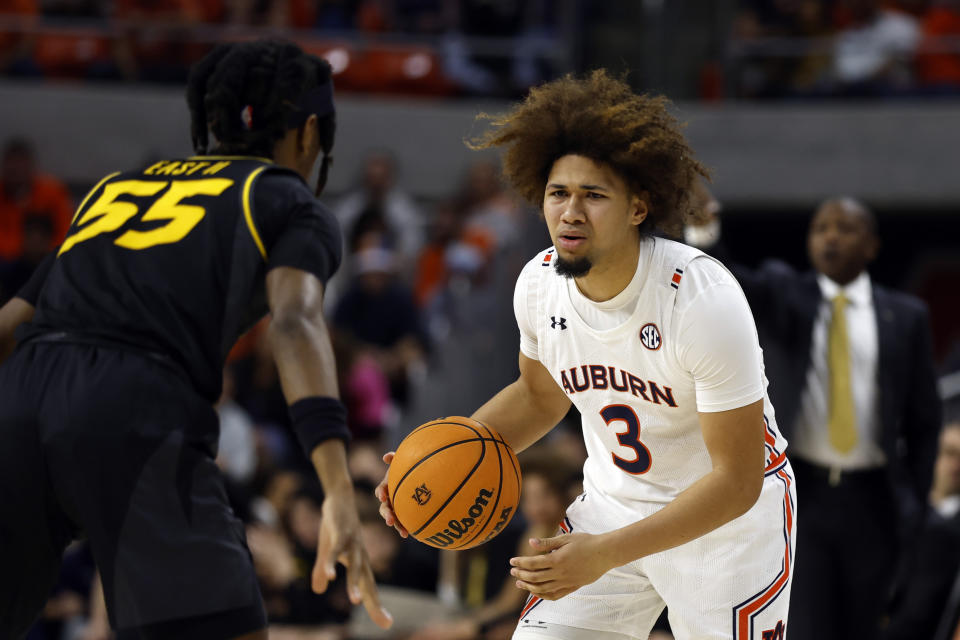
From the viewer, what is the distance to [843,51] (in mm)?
12203

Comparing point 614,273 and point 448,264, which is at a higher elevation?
point 614,273

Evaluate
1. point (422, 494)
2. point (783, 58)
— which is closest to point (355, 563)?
point (422, 494)

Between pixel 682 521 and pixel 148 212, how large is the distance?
171cm

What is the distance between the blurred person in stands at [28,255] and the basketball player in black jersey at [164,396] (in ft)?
20.2

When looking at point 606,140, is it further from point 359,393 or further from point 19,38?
point 19,38

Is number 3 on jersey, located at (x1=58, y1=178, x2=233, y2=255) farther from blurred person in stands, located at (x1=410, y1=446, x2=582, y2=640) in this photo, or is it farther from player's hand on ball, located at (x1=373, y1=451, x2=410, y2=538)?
blurred person in stands, located at (x1=410, y1=446, x2=582, y2=640)

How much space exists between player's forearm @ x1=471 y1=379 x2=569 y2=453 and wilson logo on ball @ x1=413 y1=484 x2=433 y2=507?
0.39 metres

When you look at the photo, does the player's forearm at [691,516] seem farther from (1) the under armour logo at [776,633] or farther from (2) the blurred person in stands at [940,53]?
(2) the blurred person in stands at [940,53]

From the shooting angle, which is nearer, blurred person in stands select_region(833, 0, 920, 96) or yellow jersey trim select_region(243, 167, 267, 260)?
yellow jersey trim select_region(243, 167, 267, 260)

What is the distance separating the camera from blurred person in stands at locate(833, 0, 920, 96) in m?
12.2

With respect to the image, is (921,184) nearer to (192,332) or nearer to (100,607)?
(100,607)

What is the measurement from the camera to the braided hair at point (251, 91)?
3.72 meters

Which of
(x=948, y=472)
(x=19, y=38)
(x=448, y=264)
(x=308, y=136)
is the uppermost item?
(x=308, y=136)

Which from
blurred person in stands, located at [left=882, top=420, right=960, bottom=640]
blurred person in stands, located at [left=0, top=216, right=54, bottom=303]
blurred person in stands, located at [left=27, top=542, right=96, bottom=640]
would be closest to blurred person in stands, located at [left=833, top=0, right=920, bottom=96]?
blurred person in stands, located at [left=882, top=420, right=960, bottom=640]
